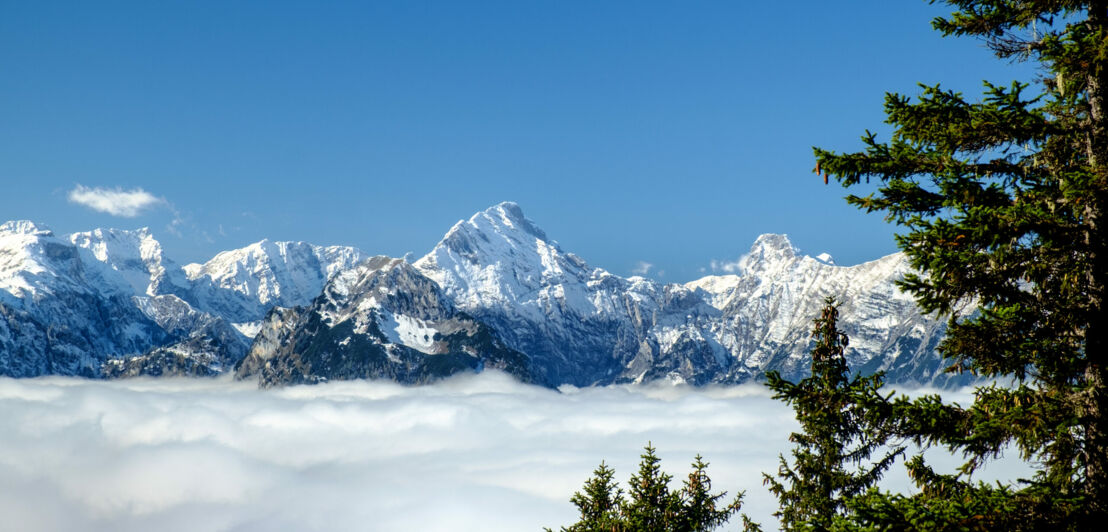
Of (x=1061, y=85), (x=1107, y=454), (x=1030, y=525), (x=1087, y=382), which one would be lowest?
(x=1030, y=525)

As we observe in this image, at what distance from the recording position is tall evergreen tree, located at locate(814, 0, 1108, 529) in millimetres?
12742

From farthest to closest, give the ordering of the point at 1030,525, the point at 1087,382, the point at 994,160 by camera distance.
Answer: the point at 994,160
the point at 1087,382
the point at 1030,525

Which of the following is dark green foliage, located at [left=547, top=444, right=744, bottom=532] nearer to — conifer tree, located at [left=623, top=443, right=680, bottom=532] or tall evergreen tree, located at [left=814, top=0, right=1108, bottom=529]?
conifer tree, located at [left=623, top=443, right=680, bottom=532]

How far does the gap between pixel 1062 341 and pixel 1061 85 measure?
424cm

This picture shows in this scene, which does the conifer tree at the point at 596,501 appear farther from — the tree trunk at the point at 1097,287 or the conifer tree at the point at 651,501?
the tree trunk at the point at 1097,287

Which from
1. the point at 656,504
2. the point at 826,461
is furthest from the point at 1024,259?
the point at 656,504

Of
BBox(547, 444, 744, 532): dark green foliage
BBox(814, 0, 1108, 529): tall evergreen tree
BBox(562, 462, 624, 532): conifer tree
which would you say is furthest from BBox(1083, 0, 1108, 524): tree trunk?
BBox(562, 462, 624, 532): conifer tree

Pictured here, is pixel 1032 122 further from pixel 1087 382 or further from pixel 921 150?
pixel 1087 382

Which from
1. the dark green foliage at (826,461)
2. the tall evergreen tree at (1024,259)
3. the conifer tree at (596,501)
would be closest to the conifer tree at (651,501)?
the conifer tree at (596,501)

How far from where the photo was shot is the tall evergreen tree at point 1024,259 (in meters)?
12.7

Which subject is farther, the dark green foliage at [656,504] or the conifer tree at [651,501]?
the dark green foliage at [656,504]

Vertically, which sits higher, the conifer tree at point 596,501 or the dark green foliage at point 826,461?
the dark green foliage at point 826,461

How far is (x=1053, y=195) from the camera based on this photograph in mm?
13258

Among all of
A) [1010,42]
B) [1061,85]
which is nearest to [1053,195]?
[1061,85]
